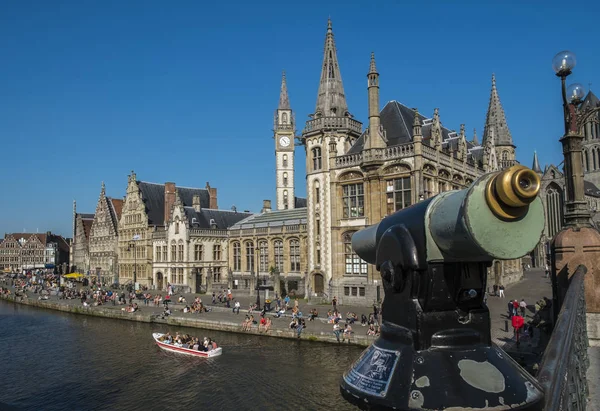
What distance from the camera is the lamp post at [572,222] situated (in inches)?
423

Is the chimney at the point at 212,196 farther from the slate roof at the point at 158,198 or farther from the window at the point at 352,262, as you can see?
the window at the point at 352,262

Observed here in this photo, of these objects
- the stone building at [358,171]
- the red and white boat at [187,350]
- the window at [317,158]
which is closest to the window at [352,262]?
the stone building at [358,171]

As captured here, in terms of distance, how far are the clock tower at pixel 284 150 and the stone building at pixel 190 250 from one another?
16825mm

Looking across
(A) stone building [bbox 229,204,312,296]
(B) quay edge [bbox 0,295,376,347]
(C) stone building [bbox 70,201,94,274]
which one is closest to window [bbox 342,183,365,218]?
(A) stone building [bbox 229,204,312,296]

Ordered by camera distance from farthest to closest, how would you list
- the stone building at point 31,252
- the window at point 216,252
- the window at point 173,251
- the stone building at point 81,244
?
the stone building at point 31,252 → the stone building at point 81,244 → the window at point 216,252 → the window at point 173,251

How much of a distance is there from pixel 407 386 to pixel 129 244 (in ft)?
219

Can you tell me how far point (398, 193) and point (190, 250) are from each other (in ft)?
100

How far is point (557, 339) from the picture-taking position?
4254mm

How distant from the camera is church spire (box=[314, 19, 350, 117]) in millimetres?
38938

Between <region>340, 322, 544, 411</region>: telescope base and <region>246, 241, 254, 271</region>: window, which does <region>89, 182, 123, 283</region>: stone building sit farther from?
<region>340, 322, 544, 411</region>: telescope base

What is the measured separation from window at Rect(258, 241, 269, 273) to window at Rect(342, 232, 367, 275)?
16.3 meters

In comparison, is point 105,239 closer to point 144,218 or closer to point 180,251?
point 144,218

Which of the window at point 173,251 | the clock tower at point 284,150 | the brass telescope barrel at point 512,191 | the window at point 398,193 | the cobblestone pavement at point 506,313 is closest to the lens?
the brass telescope barrel at point 512,191

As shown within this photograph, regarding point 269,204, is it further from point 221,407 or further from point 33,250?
point 33,250
